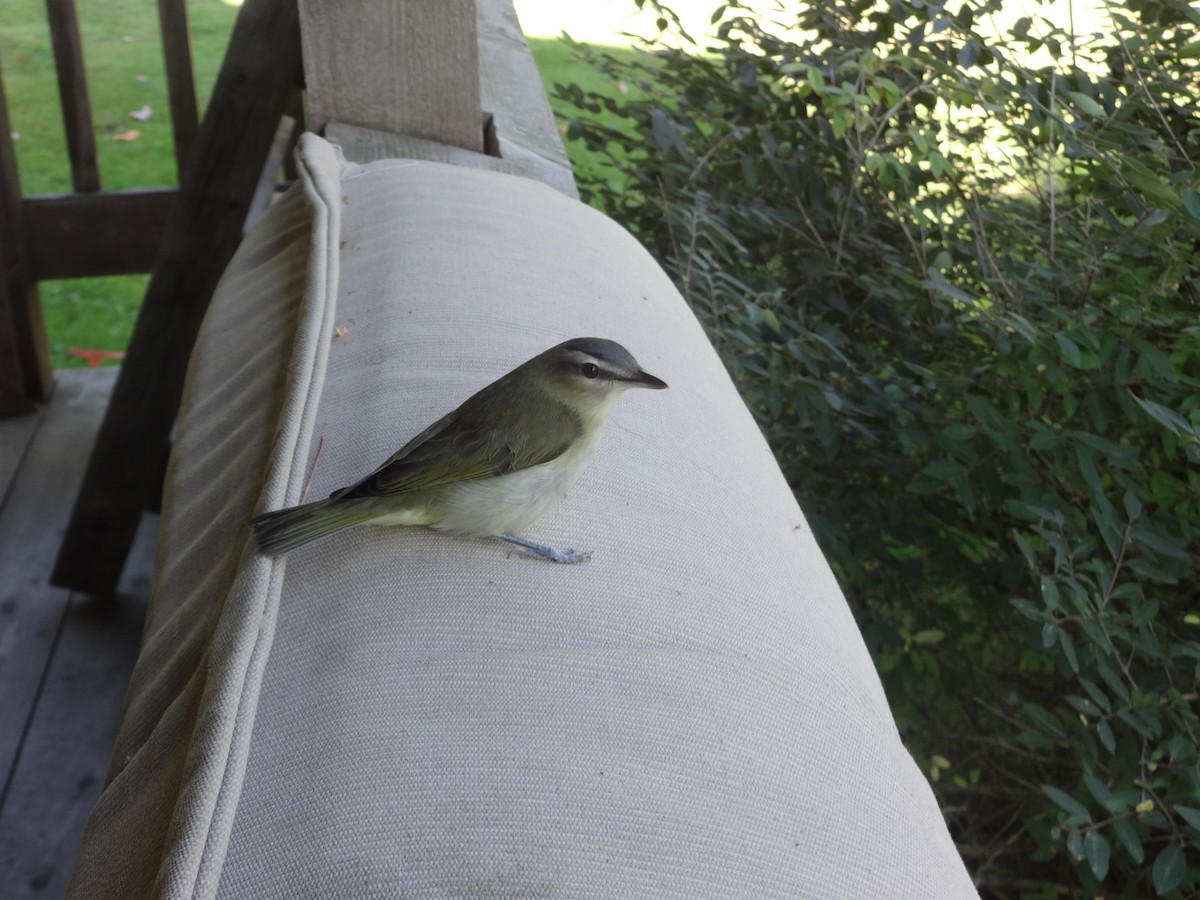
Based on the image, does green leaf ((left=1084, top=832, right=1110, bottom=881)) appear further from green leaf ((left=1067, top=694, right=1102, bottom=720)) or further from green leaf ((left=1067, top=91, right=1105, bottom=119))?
green leaf ((left=1067, top=91, right=1105, bottom=119))

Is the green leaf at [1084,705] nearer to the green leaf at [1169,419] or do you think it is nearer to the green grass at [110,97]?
the green leaf at [1169,419]

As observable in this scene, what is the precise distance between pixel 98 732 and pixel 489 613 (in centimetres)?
235

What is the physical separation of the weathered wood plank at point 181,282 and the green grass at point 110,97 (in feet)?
6.72

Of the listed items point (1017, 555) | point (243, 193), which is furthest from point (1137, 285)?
point (243, 193)

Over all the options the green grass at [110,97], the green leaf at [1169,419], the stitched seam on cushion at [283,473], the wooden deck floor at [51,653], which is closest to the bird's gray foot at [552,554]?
the stitched seam on cushion at [283,473]

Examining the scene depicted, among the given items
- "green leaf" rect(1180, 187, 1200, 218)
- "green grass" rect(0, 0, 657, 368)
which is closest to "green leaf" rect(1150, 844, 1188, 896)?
"green leaf" rect(1180, 187, 1200, 218)

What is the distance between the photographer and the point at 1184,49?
2.02 m

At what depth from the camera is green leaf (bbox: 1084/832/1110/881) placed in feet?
5.53

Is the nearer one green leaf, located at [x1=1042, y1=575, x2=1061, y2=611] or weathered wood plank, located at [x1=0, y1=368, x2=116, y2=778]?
green leaf, located at [x1=1042, y1=575, x2=1061, y2=611]

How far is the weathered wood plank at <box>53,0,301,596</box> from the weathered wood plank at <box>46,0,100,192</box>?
1222mm

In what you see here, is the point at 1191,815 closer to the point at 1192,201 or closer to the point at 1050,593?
the point at 1050,593

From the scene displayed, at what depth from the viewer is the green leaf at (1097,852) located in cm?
168

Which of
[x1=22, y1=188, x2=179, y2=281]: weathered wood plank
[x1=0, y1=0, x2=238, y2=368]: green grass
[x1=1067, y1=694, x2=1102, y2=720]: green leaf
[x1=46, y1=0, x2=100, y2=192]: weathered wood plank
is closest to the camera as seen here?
[x1=1067, y1=694, x2=1102, y2=720]: green leaf

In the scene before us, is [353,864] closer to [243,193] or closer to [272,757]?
[272,757]
